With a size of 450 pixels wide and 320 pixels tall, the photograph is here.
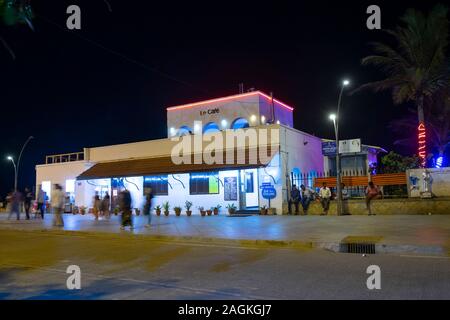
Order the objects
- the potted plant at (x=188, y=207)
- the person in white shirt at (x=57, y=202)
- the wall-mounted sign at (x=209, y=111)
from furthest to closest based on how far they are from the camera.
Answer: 1. the wall-mounted sign at (x=209, y=111)
2. the potted plant at (x=188, y=207)
3. the person in white shirt at (x=57, y=202)

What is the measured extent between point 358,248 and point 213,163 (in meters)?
13.4

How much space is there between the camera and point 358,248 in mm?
10594

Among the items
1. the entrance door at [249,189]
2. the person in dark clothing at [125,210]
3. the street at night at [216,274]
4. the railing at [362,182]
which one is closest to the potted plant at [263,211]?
the entrance door at [249,189]

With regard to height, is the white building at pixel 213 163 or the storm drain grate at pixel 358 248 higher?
the white building at pixel 213 163

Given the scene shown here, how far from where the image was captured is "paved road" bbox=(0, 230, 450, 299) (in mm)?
6281

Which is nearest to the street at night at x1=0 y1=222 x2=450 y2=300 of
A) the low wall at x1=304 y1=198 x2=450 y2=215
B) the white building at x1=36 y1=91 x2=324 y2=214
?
the low wall at x1=304 y1=198 x2=450 y2=215

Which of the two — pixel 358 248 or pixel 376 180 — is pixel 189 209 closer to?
pixel 376 180

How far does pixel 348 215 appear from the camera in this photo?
64.1 feet

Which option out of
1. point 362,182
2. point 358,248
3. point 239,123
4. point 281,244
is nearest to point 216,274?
point 281,244

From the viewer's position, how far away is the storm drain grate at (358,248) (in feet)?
34.1

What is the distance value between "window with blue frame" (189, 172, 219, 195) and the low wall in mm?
5774

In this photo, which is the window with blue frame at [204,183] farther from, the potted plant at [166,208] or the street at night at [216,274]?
the street at night at [216,274]

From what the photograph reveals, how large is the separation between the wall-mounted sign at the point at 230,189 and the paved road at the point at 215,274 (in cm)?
1161
